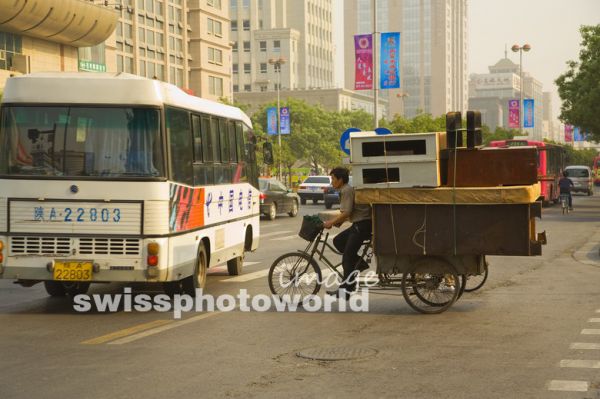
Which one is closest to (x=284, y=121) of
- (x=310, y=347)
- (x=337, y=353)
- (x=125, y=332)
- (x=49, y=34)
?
(x=49, y=34)

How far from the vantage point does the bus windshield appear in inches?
490

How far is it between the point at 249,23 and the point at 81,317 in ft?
546

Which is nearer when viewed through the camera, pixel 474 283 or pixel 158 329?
pixel 158 329

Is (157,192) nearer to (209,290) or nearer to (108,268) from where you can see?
(108,268)

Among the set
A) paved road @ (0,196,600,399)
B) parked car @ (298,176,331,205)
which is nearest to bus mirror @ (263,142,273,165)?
paved road @ (0,196,600,399)

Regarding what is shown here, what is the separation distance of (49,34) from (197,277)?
55.1 metres

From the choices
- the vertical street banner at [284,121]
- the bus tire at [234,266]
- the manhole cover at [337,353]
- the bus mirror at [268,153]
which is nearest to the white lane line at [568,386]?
A: the manhole cover at [337,353]

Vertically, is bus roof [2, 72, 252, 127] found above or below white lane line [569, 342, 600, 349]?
above

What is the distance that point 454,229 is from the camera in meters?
11.9

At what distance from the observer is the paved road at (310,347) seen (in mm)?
7781

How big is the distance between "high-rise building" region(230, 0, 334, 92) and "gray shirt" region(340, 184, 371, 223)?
155559 millimetres

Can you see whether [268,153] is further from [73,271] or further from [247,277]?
[73,271]

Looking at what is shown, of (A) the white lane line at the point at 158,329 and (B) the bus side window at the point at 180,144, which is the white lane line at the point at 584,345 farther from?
(B) the bus side window at the point at 180,144

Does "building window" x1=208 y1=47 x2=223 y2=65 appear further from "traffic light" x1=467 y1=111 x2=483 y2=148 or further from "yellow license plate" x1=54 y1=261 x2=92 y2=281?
"yellow license plate" x1=54 y1=261 x2=92 y2=281
